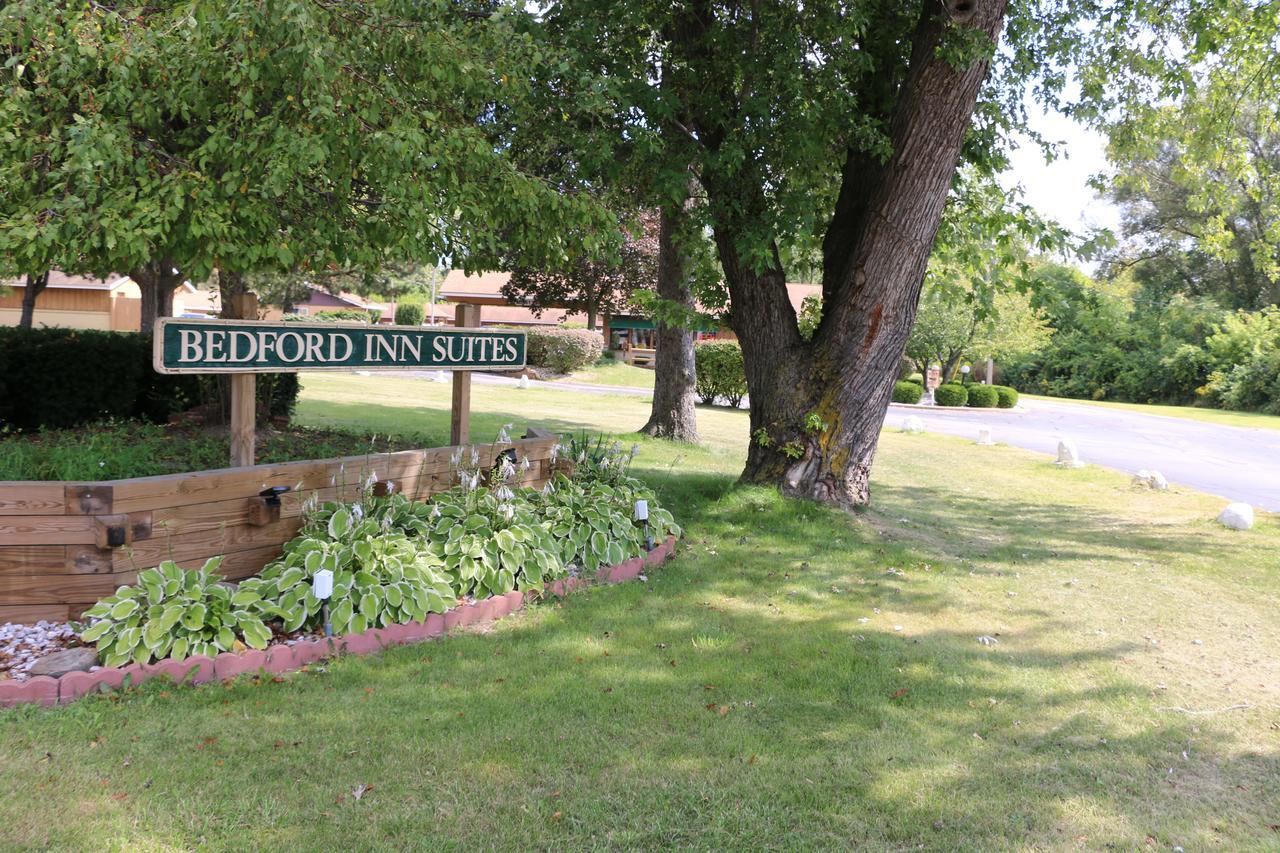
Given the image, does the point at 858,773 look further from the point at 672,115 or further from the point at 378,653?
the point at 672,115

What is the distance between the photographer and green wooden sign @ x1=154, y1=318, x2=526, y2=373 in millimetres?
4699

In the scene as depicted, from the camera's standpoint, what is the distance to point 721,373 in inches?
955

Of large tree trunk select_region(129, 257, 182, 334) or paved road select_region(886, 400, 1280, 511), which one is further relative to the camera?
paved road select_region(886, 400, 1280, 511)

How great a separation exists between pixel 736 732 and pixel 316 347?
10.4 feet

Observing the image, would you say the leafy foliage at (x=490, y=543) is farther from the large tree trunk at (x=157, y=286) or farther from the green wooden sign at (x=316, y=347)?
the large tree trunk at (x=157, y=286)

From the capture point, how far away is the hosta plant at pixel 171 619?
4.01 m

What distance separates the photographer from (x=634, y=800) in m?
3.28

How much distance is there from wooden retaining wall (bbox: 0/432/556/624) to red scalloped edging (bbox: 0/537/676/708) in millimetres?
659

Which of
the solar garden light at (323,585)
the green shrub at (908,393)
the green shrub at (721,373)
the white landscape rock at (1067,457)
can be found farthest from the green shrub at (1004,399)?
the solar garden light at (323,585)

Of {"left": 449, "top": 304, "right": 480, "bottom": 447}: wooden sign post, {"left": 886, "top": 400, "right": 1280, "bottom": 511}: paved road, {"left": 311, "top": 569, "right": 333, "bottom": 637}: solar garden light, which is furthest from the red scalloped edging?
{"left": 886, "top": 400, "right": 1280, "bottom": 511}: paved road

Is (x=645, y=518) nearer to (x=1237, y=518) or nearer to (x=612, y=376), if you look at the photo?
(x=1237, y=518)

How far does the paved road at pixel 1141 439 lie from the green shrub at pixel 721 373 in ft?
6.23

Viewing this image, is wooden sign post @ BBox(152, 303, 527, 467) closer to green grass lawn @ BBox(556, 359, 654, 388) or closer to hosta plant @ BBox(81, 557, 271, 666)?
hosta plant @ BBox(81, 557, 271, 666)

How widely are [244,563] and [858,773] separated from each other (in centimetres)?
333
